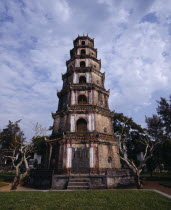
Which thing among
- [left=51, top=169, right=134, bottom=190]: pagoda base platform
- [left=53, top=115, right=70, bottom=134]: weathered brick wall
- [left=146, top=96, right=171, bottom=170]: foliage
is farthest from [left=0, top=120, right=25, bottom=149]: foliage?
[left=146, top=96, right=171, bottom=170]: foliage

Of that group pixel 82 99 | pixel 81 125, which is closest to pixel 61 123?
pixel 81 125

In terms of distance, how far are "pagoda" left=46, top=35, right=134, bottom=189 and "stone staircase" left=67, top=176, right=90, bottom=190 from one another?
113 millimetres

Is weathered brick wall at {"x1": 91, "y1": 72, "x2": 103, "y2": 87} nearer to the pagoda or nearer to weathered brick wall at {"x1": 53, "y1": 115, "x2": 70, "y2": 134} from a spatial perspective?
the pagoda

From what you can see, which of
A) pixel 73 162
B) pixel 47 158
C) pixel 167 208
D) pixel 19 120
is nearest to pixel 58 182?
pixel 73 162

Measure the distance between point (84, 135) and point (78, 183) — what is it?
16.5ft

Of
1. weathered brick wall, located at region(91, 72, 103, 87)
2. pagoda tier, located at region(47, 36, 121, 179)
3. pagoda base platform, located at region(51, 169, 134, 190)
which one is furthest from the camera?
weathered brick wall, located at region(91, 72, 103, 87)

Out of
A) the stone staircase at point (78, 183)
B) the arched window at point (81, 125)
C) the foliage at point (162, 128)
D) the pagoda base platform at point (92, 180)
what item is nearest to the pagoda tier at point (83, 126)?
the arched window at point (81, 125)

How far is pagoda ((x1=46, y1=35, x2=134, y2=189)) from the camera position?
15.0 meters

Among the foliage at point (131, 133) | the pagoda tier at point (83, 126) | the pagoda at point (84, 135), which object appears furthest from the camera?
the foliage at point (131, 133)

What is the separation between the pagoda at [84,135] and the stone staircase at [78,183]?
0.37 feet

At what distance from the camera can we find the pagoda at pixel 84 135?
1496 cm

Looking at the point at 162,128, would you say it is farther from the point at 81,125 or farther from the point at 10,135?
the point at 10,135

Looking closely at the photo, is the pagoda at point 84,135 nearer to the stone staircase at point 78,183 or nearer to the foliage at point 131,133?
the stone staircase at point 78,183

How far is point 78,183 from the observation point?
13.7 meters
